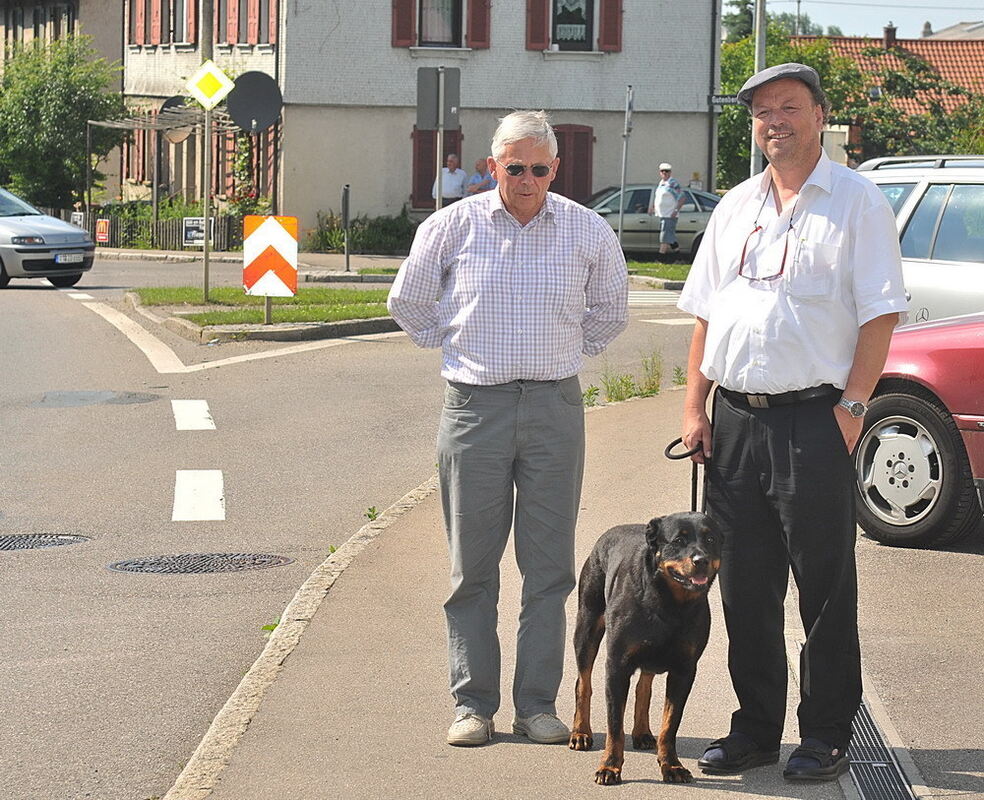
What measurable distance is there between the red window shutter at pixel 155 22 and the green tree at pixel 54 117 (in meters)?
1.41

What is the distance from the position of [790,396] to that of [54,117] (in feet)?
127

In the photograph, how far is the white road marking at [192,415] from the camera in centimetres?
1307

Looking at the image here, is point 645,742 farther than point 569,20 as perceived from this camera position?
No

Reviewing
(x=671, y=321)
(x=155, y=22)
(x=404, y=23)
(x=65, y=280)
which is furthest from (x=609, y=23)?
(x=671, y=321)

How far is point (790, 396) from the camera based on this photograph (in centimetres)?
514

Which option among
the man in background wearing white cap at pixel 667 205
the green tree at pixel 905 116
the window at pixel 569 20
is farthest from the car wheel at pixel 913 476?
the green tree at pixel 905 116

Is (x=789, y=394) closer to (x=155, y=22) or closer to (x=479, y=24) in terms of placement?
(x=479, y=24)

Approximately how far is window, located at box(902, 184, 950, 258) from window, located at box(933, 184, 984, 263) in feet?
0.18

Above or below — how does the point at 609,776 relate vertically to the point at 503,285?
below

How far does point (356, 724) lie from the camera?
5.66 m

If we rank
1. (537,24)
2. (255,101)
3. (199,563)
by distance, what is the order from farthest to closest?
(537,24), (255,101), (199,563)

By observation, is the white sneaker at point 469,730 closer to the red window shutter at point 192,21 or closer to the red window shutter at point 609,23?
the red window shutter at point 609,23

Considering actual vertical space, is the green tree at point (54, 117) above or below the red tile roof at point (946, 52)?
below

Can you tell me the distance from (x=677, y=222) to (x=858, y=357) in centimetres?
2954
